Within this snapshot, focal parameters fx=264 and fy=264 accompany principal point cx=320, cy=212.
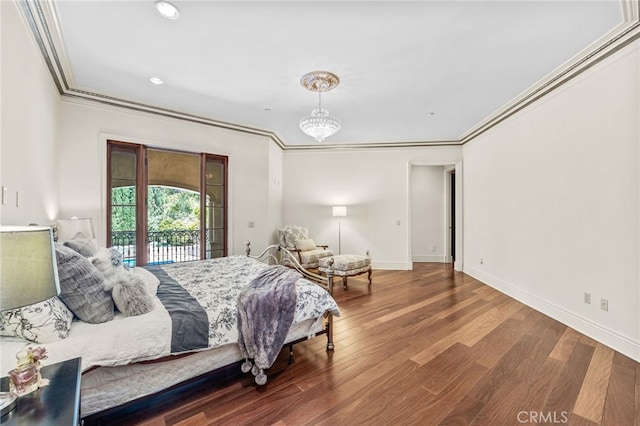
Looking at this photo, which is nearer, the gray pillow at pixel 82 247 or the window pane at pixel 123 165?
the gray pillow at pixel 82 247

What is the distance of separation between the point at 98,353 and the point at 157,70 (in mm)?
2825

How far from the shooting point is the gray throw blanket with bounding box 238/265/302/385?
1.96m

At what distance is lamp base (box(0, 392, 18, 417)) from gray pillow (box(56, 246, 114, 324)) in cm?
63

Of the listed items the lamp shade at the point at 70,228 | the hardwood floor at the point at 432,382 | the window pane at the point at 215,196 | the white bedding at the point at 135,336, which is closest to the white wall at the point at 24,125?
the lamp shade at the point at 70,228

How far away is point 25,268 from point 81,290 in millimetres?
929

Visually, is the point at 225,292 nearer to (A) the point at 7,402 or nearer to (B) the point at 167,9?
(A) the point at 7,402

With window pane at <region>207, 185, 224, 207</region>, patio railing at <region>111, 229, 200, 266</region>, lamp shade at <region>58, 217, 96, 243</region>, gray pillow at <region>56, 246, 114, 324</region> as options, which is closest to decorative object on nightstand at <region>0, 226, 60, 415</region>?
gray pillow at <region>56, 246, 114, 324</region>

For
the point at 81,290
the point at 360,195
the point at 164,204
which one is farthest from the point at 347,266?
the point at 164,204

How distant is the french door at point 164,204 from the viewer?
384cm

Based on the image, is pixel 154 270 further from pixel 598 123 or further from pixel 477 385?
pixel 598 123

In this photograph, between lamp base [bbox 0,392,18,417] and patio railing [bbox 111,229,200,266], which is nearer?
lamp base [bbox 0,392,18,417]

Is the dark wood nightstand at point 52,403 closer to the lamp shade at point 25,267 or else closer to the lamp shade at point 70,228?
the lamp shade at point 25,267

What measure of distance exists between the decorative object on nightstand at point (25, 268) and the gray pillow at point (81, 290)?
0.69 meters

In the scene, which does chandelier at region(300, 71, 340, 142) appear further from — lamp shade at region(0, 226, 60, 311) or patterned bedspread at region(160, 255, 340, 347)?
lamp shade at region(0, 226, 60, 311)
